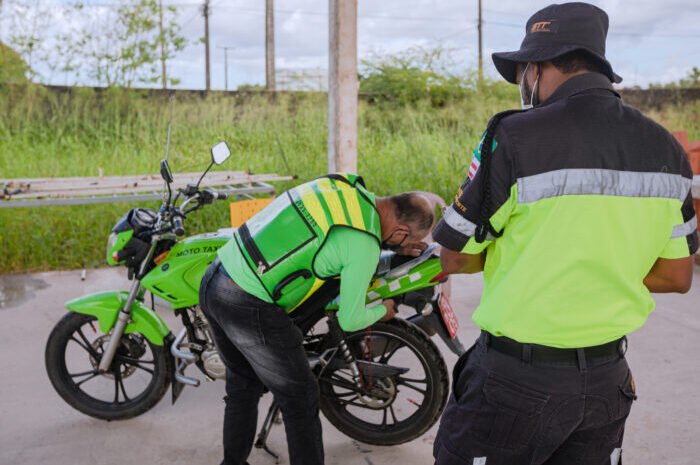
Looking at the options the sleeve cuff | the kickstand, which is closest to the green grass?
the kickstand

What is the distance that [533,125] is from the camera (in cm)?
164

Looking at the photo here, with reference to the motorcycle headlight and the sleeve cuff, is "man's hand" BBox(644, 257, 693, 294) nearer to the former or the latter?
the sleeve cuff

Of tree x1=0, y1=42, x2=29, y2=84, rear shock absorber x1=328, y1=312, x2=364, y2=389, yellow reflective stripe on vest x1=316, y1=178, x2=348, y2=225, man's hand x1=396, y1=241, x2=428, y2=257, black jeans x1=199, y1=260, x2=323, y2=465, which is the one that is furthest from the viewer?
tree x1=0, y1=42, x2=29, y2=84

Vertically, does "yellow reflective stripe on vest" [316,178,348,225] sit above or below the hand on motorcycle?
above

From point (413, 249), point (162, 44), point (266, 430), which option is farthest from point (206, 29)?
point (413, 249)

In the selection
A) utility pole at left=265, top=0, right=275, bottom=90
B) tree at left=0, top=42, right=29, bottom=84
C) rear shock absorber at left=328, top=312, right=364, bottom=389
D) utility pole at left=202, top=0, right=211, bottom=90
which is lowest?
rear shock absorber at left=328, top=312, right=364, bottom=389

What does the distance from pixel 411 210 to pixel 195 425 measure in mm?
1697

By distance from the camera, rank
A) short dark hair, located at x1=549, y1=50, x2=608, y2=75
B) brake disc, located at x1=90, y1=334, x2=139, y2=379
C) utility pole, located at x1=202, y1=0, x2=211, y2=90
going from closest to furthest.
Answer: short dark hair, located at x1=549, y1=50, x2=608, y2=75
brake disc, located at x1=90, y1=334, x2=139, y2=379
utility pole, located at x1=202, y1=0, x2=211, y2=90

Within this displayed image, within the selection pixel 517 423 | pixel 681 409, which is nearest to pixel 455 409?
pixel 517 423

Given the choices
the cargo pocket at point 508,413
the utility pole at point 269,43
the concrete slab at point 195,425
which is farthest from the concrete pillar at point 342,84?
the utility pole at point 269,43

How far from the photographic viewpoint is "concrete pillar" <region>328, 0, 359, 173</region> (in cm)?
506

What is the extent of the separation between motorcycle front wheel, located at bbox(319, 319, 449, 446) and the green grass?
13.5ft

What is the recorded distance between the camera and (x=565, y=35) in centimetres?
172

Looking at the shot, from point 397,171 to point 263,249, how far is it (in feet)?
19.8
